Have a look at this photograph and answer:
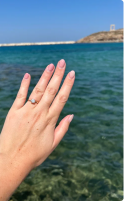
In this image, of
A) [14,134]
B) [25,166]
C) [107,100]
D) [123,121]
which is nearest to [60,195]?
[25,166]

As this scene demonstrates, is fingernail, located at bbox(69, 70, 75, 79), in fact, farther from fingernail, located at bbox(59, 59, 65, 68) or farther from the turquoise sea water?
the turquoise sea water

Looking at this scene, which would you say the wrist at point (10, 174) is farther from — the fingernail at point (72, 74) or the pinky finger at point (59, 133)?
the fingernail at point (72, 74)

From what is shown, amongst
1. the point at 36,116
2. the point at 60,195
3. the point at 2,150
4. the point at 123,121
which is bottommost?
the point at 60,195

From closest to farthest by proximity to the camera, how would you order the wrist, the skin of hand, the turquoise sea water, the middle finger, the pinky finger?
the wrist, the skin of hand, the middle finger, the pinky finger, the turquoise sea water

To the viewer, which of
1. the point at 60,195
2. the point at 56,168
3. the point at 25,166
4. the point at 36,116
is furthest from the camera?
the point at 56,168

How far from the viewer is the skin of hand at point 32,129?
168cm

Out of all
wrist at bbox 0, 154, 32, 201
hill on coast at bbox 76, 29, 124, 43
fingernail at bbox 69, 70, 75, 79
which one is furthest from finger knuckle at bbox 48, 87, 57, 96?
→ hill on coast at bbox 76, 29, 124, 43

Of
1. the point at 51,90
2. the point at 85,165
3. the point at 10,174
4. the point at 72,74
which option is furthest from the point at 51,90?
the point at 85,165

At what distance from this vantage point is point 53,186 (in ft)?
10.3

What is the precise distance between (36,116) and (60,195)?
187 cm

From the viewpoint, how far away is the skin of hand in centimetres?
168

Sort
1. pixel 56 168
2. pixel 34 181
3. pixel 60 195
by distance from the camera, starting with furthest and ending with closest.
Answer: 1. pixel 56 168
2. pixel 34 181
3. pixel 60 195

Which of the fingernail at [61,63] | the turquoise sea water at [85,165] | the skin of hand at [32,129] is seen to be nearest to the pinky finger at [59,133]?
the skin of hand at [32,129]

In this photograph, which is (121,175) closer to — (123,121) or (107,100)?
(123,121)
